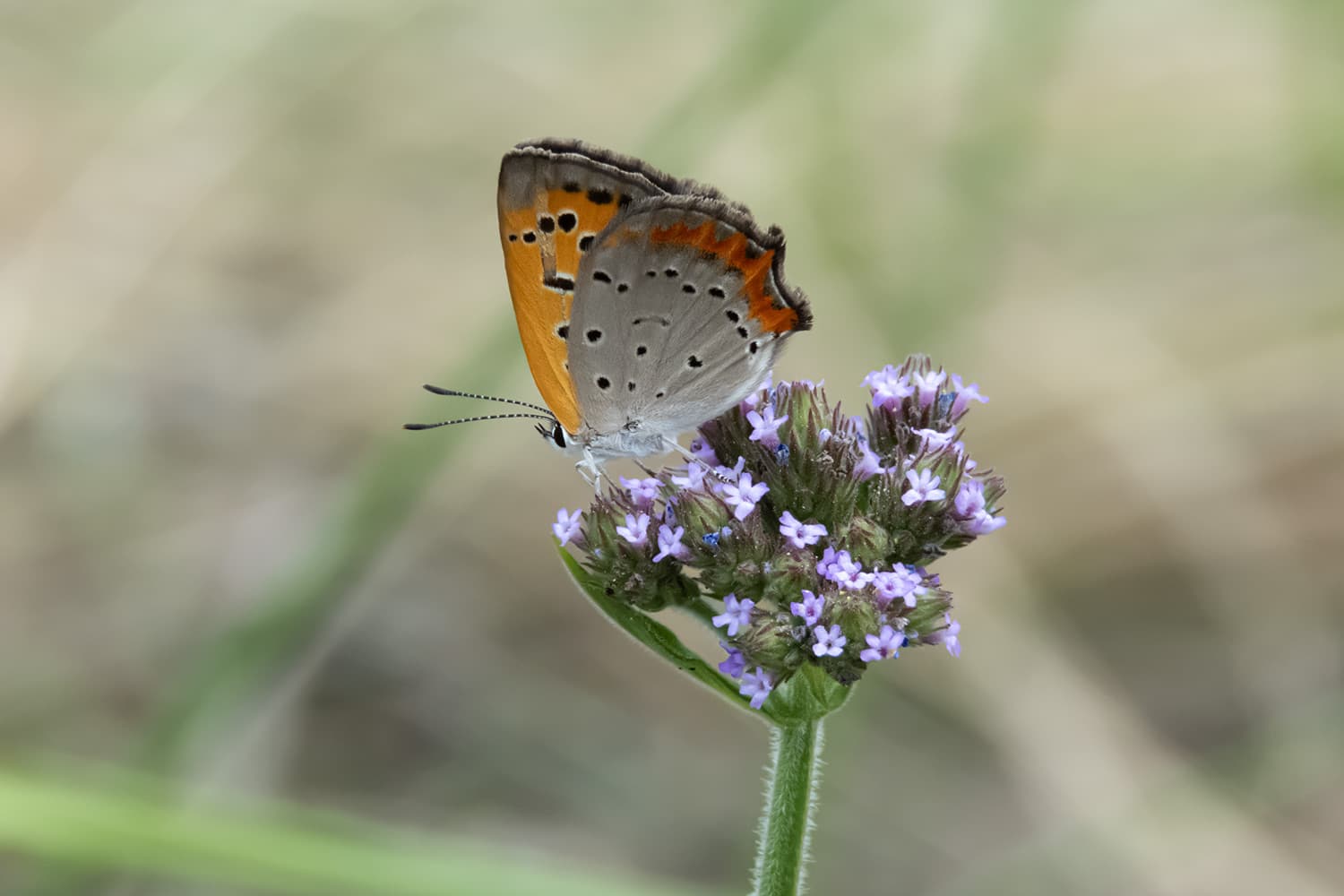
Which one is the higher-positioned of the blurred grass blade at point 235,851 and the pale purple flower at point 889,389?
the pale purple flower at point 889,389

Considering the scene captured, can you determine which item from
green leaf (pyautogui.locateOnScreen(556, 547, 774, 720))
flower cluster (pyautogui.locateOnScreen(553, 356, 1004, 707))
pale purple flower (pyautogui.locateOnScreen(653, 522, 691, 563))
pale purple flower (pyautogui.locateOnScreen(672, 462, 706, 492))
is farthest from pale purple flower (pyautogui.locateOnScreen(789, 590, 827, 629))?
pale purple flower (pyautogui.locateOnScreen(672, 462, 706, 492))

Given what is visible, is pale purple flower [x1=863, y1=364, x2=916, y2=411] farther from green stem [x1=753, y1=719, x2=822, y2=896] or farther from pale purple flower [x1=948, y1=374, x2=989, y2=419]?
green stem [x1=753, y1=719, x2=822, y2=896]

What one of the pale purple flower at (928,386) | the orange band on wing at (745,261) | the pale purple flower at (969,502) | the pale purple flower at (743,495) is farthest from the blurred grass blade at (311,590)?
the pale purple flower at (969,502)

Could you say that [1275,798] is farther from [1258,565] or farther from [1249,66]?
[1249,66]

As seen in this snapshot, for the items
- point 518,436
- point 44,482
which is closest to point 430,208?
point 518,436

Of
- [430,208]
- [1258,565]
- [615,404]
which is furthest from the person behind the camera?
[430,208]

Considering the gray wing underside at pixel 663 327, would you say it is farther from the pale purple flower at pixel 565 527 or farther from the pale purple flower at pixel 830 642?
the pale purple flower at pixel 830 642

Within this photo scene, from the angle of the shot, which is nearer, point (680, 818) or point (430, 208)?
point (680, 818)
